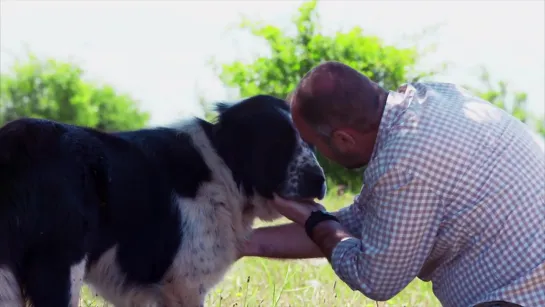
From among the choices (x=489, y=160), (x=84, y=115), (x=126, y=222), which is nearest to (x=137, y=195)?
(x=126, y=222)

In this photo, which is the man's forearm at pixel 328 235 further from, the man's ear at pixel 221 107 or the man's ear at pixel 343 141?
the man's ear at pixel 221 107

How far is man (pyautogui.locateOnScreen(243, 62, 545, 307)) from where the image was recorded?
334 centimetres

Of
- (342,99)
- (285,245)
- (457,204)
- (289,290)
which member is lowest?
(289,290)

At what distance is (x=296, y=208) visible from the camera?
421cm

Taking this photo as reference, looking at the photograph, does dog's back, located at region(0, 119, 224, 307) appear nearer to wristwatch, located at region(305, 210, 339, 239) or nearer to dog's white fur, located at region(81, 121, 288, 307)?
dog's white fur, located at region(81, 121, 288, 307)

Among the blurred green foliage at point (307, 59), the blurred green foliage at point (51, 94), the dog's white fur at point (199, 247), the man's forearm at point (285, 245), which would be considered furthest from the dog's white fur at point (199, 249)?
the blurred green foliage at point (51, 94)

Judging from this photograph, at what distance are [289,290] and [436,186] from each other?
242cm

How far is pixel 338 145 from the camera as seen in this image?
3.62 meters

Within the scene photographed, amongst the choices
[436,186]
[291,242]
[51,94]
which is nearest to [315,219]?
[291,242]

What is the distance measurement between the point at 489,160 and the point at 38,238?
194 cm

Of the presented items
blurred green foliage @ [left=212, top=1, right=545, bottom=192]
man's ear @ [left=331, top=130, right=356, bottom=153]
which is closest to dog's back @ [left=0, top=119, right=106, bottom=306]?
man's ear @ [left=331, top=130, right=356, bottom=153]

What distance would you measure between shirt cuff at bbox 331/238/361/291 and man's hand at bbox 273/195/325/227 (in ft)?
1.43

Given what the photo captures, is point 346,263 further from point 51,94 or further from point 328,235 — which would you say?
point 51,94

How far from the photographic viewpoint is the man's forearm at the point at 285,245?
4.32 m
